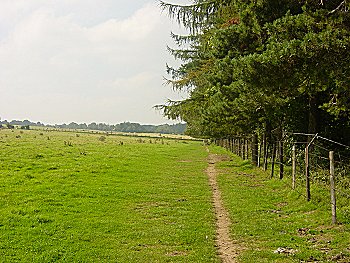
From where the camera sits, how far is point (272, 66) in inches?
414

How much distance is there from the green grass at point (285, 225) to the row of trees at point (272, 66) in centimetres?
297

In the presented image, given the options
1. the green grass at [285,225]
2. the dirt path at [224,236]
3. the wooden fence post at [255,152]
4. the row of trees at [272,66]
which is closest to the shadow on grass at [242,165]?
the wooden fence post at [255,152]

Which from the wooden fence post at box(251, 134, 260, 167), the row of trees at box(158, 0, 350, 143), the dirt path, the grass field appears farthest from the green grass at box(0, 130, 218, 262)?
the wooden fence post at box(251, 134, 260, 167)

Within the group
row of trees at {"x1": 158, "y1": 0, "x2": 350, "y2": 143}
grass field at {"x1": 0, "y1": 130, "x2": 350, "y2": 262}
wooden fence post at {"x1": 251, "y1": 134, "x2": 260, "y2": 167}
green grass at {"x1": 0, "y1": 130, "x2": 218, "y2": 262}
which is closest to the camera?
grass field at {"x1": 0, "y1": 130, "x2": 350, "y2": 262}

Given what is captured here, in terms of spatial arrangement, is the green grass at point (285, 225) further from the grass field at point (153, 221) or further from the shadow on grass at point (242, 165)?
the shadow on grass at point (242, 165)

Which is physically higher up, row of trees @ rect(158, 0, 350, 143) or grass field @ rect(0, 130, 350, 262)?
row of trees @ rect(158, 0, 350, 143)

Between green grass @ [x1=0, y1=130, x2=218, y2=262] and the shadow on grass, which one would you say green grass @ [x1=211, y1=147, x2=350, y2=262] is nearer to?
green grass @ [x1=0, y1=130, x2=218, y2=262]

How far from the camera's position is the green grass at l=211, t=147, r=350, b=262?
24.9 ft

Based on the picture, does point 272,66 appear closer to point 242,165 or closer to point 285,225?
point 285,225

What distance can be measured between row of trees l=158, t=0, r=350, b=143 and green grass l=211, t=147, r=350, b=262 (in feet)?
9.75

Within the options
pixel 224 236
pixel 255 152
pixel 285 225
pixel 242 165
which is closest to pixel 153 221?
pixel 224 236

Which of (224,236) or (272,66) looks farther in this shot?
(272,66)

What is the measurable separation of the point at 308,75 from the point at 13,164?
16295 mm

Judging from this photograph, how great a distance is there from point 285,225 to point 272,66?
12.4 ft
